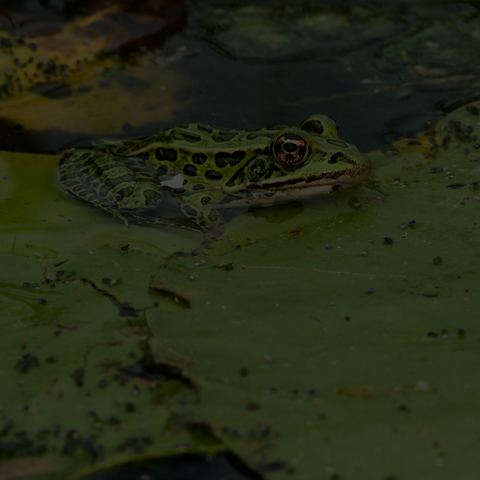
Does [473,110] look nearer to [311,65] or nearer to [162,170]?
[311,65]

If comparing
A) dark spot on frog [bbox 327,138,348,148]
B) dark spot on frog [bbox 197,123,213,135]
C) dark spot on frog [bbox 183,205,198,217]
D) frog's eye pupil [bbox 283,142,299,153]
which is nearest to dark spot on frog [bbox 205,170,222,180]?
dark spot on frog [bbox 197,123,213,135]

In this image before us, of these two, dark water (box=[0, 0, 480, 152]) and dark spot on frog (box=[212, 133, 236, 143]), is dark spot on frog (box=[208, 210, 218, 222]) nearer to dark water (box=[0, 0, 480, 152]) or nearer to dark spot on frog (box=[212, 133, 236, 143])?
dark spot on frog (box=[212, 133, 236, 143])

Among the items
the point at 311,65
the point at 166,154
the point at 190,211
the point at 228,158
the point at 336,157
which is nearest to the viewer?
the point at 336,157

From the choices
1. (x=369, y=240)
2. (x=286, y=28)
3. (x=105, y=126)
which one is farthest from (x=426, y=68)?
(x=105, y=126)

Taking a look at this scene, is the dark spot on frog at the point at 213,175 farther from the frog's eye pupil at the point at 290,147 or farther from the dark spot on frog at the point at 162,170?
the frog's eye pupil at the point at 290,147

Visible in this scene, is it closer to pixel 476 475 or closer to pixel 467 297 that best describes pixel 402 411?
pixel 476 475

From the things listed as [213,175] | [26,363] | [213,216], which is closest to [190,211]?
[213,216]

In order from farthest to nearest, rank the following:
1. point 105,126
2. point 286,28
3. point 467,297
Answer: point 286,28
point 105,126
point 467,297
